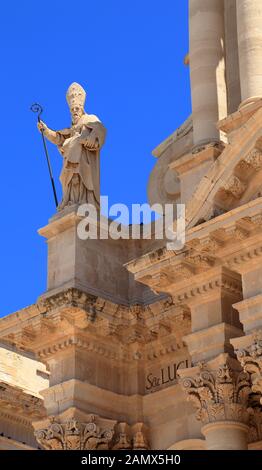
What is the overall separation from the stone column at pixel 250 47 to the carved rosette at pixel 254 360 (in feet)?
19.3

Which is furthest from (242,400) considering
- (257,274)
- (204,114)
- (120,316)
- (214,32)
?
(214,32)

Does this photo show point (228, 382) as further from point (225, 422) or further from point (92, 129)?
point (92, 129)

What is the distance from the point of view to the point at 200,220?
21.2 m

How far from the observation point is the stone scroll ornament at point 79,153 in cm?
2533

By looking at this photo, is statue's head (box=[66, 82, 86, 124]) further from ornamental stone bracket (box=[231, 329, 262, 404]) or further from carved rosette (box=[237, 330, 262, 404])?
carved rosette (box=[237, 330, 262, 404])

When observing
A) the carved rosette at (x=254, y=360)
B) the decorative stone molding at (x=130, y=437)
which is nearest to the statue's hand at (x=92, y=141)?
the decorative stone molding at (x=130, y=437)

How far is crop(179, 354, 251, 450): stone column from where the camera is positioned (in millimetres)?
20734

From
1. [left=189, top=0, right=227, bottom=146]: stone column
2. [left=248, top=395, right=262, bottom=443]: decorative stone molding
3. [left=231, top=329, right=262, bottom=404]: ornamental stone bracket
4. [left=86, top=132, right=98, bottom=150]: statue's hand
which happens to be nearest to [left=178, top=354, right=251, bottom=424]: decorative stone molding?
[left=248, top=395, right=262, bottom=443]: decorative stone molding

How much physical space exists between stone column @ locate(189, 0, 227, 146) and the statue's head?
234 cm

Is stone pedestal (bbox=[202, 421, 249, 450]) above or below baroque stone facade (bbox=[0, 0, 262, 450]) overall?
below

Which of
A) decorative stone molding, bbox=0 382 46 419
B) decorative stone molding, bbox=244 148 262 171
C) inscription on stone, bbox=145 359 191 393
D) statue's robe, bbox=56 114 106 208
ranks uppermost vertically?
statue's robe, bbox=56 114 106 208

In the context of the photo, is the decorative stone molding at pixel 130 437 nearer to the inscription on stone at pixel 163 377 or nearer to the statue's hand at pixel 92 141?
the inscription on stone at pixel 163 377

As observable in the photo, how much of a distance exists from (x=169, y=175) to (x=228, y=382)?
782cm

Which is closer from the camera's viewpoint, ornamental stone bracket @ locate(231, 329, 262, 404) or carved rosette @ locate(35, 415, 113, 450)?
ornamental stone bracket @ locate(231, 329, 262, 404)
